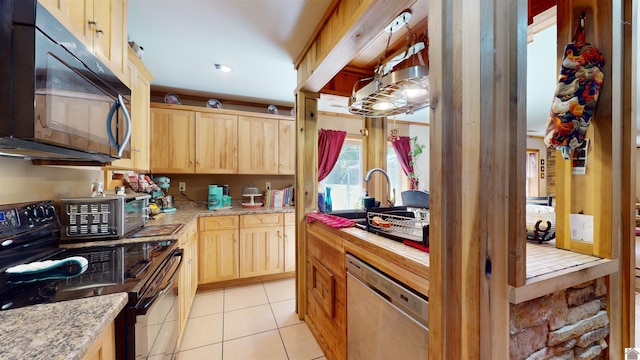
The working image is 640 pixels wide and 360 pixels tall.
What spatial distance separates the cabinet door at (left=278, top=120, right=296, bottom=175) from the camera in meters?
3.43

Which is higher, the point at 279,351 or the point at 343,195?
the point at 343,195

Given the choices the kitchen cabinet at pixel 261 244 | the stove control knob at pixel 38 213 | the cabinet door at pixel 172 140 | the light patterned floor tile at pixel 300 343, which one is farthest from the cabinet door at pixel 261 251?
the stove control knob at pixel 38 213

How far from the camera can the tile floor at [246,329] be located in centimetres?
182

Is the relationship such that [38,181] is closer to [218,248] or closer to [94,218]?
[94,218]

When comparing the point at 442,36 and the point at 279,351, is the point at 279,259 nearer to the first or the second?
the point at 279,351

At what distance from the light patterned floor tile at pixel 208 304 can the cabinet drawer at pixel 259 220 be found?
0.80 meters

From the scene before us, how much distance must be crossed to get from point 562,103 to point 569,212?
1.47 ft

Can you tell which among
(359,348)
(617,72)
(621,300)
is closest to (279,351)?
(359,348)

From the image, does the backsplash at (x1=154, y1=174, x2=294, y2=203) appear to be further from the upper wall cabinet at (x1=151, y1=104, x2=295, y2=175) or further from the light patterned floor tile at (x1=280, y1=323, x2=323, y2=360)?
the light patterned floor tile at (x1=280, y1=323, x2=323, y2=360)

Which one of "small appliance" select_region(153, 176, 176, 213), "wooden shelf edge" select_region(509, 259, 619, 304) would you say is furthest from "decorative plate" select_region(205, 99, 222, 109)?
"wooden shelf edge" select_region(509, 259, 619, 304)

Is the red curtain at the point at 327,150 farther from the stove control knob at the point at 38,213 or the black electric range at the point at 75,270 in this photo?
the stove control knob at the point at 38,213

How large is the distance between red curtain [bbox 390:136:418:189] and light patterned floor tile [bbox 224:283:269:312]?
3.23 meters

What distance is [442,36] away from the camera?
79 cm

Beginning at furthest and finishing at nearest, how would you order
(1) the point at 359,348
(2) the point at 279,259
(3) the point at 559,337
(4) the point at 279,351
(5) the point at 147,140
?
(2) the point at 279,259 → (5) the point at 147,140 → (4) the point at 279,351 → (1) the point at 359,348 → (3) the point at 559,337
